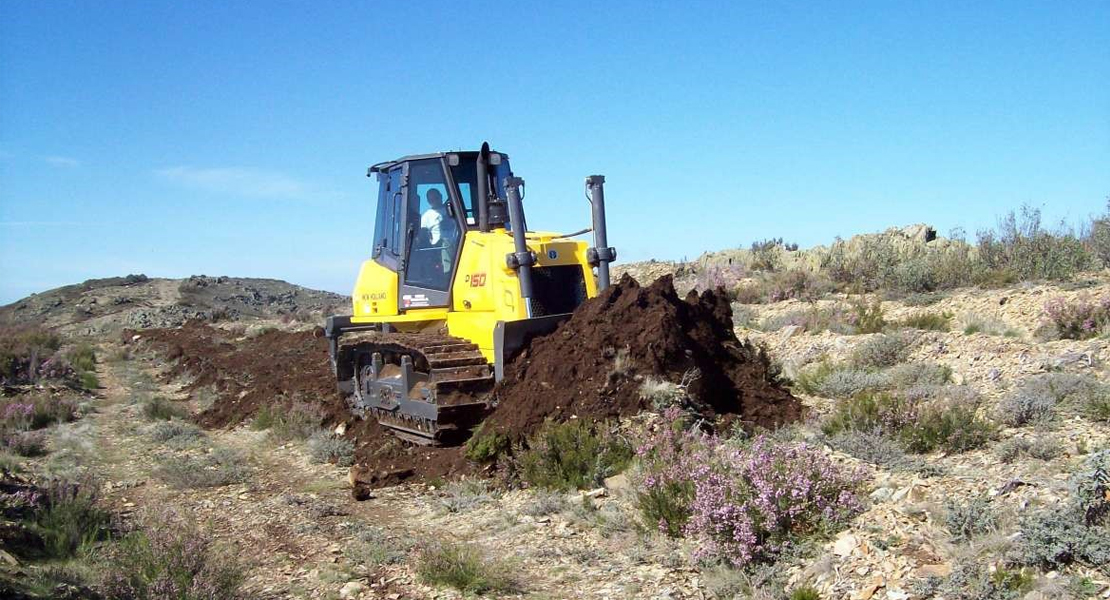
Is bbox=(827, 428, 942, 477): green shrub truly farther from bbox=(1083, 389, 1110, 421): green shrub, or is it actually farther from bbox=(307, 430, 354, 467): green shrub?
bbox=(307, 430, 354, 467): green shrub

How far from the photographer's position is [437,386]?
9.21m

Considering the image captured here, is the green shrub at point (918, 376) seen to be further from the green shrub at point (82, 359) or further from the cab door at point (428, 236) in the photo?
the green shrub at point (82, 359)

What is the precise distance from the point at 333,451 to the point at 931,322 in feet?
29.0

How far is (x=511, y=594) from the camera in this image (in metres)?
5.45

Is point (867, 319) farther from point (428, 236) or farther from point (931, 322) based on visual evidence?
point (428, 236)

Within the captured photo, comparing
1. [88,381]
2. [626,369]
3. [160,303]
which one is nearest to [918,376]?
[626,369]

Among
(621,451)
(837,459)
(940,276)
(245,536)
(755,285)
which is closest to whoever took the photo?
(837,459)

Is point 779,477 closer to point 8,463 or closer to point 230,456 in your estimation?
point 230,456

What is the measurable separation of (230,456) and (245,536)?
11.9 feet

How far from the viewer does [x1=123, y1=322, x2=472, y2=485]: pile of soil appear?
898cm

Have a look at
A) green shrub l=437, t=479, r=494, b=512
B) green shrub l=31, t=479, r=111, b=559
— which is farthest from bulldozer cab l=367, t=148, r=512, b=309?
green shrub l=31, t=479, r=111, b=559

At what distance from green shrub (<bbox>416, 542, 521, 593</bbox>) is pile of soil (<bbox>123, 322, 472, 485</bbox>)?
2.65 metres

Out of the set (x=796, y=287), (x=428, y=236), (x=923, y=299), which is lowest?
(x=923, y=299)

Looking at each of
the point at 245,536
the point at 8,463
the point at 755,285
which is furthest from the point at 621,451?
the point at 755,285
